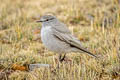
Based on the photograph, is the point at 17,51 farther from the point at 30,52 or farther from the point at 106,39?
the point at 106,39

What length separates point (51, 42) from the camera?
22.9 feet

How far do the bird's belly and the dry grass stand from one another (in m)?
0.29

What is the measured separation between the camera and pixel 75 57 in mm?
7527

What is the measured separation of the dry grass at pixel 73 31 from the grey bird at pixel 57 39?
282 millimetres

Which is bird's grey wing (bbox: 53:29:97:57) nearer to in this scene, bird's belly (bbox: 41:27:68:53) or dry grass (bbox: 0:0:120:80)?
bird's belly (bbox: 41:27:68:53)

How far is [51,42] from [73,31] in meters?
2.97

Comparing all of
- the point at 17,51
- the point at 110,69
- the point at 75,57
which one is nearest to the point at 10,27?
the point at 17,51

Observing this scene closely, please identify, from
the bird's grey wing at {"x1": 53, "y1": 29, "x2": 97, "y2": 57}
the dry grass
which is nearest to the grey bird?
the bird's grey wing at {"x1": 53, "y1": 29, "x2": 97, "y2": 57}

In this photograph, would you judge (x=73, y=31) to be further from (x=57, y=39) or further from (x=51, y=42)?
(x=51, y=42)

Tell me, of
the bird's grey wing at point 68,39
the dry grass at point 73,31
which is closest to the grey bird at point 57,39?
the bird's grey wing at point 68,39

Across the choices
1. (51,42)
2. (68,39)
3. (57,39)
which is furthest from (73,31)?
(51,42)

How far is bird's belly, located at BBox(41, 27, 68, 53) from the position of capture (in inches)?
273

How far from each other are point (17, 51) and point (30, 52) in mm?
401

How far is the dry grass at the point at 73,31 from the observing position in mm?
6359
